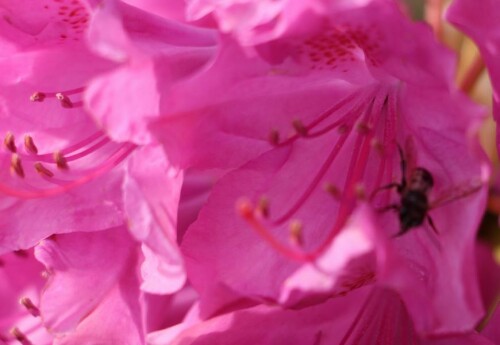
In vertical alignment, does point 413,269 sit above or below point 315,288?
below

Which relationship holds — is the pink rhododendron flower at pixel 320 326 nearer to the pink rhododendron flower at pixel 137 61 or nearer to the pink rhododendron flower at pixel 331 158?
the pink rhododendron flower at pixel 331 158

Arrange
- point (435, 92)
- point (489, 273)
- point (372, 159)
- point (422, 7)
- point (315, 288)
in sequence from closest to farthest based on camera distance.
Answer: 1. point (315, 288)
2. point (435, 92)
3. point (372, 159)
4. point (489, 273)
5. point (422, 7)

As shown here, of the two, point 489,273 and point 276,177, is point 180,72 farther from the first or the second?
point 489,273

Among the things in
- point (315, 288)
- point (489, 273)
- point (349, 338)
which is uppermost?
point (315, 288)

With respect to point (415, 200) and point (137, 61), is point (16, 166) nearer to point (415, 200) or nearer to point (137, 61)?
point (137, 61)

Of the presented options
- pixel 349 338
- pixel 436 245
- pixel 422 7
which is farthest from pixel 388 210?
pixel 422 7

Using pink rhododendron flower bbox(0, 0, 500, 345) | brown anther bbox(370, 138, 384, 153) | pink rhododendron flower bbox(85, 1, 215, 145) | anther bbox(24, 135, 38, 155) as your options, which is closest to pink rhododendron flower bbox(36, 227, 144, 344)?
pink rhododendron flower bbox(0, 0, 500, 345)

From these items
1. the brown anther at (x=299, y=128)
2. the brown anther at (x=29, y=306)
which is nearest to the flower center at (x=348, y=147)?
the brown anther at (x=299, y=128)

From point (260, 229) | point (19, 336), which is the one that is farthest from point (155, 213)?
point (19, 336)

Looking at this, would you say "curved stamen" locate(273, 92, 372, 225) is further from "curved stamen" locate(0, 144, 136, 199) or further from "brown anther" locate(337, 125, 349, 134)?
"curved stamen" locate(0, 144, 136, 199)
